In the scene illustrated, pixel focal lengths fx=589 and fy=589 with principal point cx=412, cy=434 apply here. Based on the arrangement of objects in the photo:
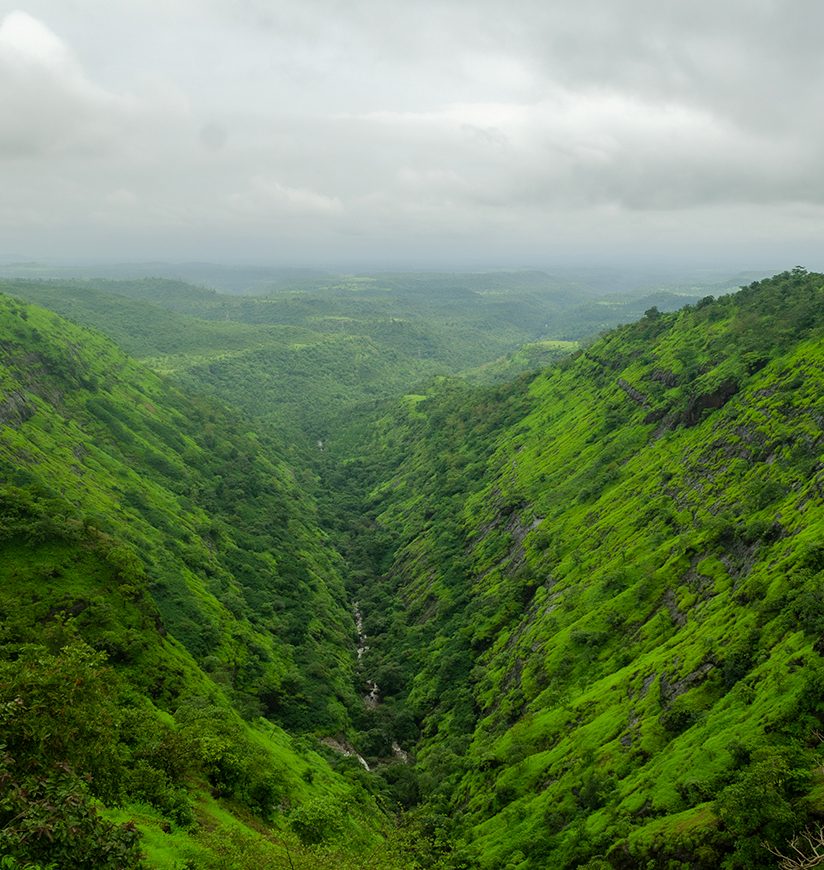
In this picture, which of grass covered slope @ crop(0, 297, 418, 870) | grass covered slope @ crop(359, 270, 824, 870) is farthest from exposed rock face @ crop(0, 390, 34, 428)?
grass covered slope @ crop(359, 270, 824, 870)

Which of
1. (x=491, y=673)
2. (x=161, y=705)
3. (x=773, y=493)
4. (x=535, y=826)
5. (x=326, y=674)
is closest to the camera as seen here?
(x=535, y=826)

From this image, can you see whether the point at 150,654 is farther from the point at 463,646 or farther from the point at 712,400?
the point at 712,400

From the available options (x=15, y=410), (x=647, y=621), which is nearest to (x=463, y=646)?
(x=647, y=621)

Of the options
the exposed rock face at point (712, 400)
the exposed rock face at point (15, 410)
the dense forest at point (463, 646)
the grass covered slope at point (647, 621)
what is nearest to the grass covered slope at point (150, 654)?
the dense forest at point (463, 646)

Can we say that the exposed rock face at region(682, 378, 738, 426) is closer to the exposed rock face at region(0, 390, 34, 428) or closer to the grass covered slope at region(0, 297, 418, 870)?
the grass covered slope at region(0, 297, 418, 870)

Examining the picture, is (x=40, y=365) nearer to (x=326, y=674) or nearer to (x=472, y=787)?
(x=326, y=674)

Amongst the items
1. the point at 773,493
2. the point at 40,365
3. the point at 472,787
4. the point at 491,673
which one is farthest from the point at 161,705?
the point at 40,365
